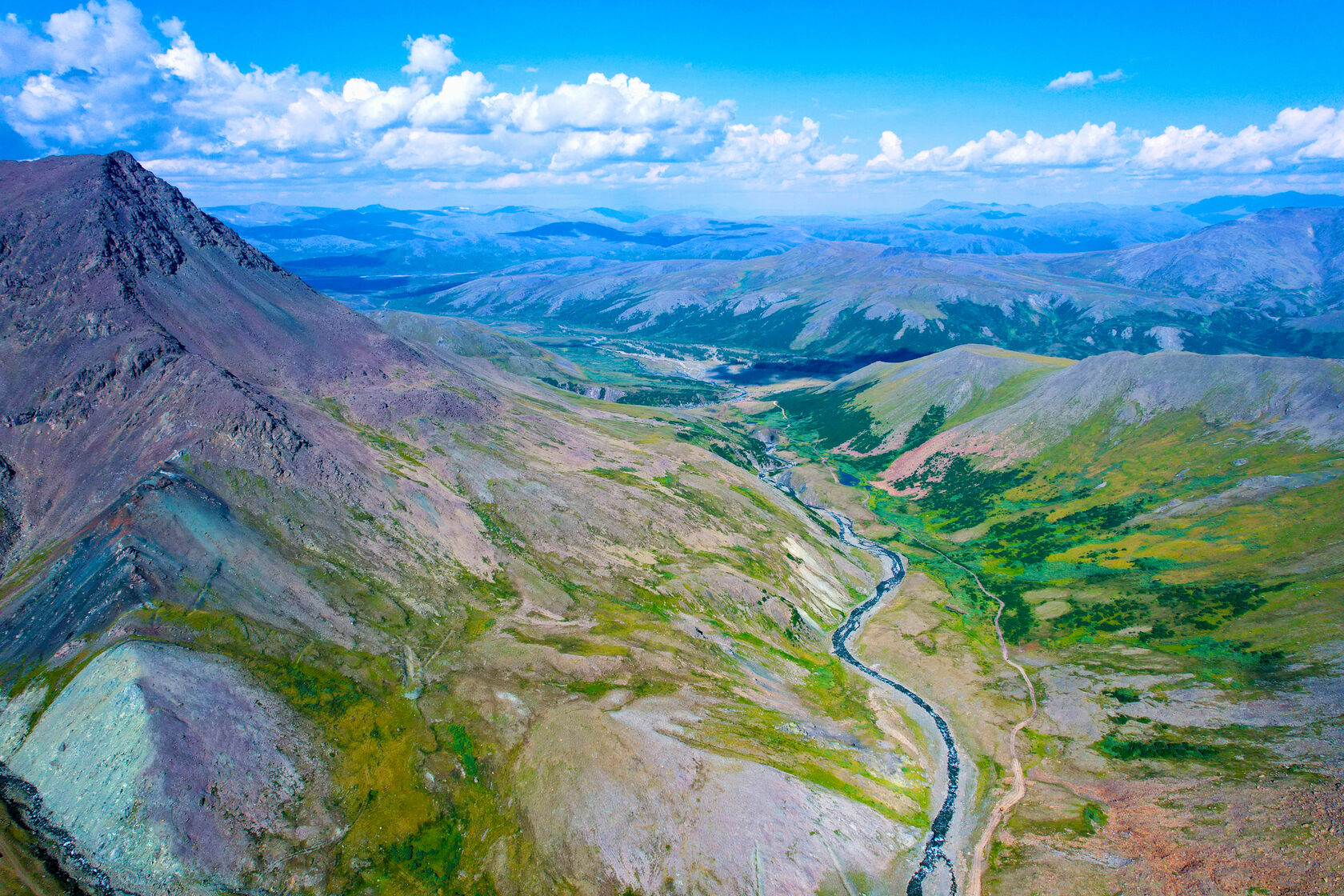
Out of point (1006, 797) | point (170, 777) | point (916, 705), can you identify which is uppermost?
point (170, 777)

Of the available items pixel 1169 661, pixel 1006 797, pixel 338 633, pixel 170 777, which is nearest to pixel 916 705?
pixel 1006 797

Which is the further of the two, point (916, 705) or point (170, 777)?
point (916, 705)

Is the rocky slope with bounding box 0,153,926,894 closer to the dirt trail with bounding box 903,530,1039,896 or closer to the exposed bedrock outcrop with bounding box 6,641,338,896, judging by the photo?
the exposed bedrock outcrop with bounding box 6,641,338,896

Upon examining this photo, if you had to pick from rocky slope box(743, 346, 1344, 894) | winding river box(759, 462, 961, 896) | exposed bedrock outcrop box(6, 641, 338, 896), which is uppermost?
exposed bedrock outcrop box(6, 641, 338, 896)

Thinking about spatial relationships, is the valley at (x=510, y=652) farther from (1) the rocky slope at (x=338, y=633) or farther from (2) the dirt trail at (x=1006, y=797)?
(2) the dirt trail at (x=1006, y=797)

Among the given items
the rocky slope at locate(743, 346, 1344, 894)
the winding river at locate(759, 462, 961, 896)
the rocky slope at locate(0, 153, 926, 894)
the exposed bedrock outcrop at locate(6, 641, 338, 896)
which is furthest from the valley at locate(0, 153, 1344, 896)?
the rocky slope at locate(743, 346, 1344, 894)

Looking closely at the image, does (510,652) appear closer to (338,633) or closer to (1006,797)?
(338,633)

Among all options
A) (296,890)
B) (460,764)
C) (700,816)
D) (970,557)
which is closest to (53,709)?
(296,890)
